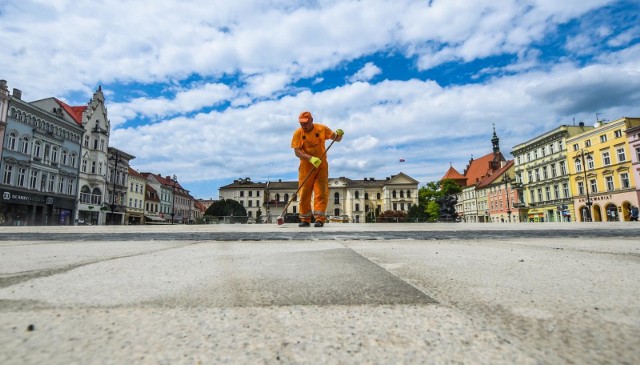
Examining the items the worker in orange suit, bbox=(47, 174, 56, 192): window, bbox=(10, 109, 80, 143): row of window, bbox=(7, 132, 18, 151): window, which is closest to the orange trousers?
the worker in orange suit

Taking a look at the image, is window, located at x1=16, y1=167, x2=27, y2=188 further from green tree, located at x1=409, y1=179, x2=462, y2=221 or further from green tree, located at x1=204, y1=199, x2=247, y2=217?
green tree, located at x1=409, y1=179, x2=462, y2=221

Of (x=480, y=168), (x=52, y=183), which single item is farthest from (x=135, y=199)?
(x=480, y=168)

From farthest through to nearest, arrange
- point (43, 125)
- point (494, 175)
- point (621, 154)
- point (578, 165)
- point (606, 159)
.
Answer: point (494, 175), point (578, 165), point (606, 159), point (621, 154), point (43, 125)

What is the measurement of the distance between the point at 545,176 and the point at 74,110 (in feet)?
196

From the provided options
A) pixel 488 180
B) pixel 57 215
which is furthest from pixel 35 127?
pixel 488 180

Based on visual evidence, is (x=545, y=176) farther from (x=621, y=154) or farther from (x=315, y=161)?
(x=315, y=161)

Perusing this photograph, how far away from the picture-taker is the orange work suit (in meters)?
7.62

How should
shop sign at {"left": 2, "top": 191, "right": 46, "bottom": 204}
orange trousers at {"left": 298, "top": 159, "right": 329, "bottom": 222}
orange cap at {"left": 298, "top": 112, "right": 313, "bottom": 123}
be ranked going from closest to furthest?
orange trousers at {"left": 298, "top": 159, "right": 329, "bottom": 222}
orange cap at {"left": 298, "top": 112, "right": 313, "bottom": 123}
shop sign at {"left": 2, "top": 191, "right": 46, "bottom": 204}

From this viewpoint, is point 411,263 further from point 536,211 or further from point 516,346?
point 536,211

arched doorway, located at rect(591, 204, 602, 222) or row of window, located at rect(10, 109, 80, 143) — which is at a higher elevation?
row of window, located at rect(10, 109, 80, 143)

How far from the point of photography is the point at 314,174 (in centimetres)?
762

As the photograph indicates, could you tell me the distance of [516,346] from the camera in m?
0.62

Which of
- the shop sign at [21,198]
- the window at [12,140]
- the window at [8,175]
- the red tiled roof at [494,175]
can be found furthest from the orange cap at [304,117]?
the red tiled roof at [494,175]

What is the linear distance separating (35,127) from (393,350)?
39527 mm
